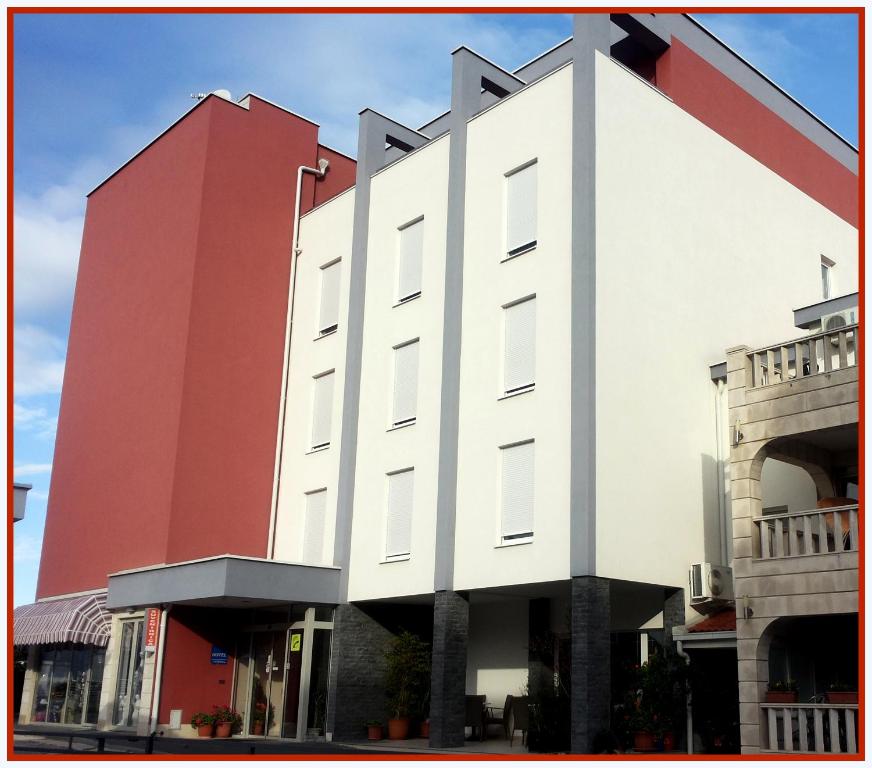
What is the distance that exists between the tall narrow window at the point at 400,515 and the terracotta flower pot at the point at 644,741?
6.46 m

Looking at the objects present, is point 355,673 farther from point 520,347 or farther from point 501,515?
point 520,347

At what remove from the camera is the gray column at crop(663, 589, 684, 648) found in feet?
65.1

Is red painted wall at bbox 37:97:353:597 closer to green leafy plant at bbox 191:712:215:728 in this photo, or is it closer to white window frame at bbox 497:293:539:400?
green leafy plant at bbox 191:712:215:728

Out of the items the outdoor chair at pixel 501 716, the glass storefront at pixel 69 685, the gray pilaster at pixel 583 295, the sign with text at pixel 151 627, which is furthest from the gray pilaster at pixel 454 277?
the glass storefront at pixel 69 685

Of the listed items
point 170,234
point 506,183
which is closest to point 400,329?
point 506,183

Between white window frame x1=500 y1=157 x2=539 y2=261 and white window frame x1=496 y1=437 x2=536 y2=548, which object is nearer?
white window frame x1=496 y1=437 x2=536 y2=548

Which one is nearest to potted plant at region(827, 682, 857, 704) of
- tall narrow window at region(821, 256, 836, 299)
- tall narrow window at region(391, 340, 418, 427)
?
tall narrow window at region(391, 340, 418, 427)

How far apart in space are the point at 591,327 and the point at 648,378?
181 cm

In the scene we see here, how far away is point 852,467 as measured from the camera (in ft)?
67.6

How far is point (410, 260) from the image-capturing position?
2492cm

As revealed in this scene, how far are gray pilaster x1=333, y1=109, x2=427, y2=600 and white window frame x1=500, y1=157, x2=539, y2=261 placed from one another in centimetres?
487

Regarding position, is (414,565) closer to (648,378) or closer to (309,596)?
(309,596)

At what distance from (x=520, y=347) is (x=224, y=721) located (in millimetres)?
10837

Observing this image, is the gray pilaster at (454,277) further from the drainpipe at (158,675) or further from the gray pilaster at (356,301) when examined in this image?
the drainpipe at (158,675)
